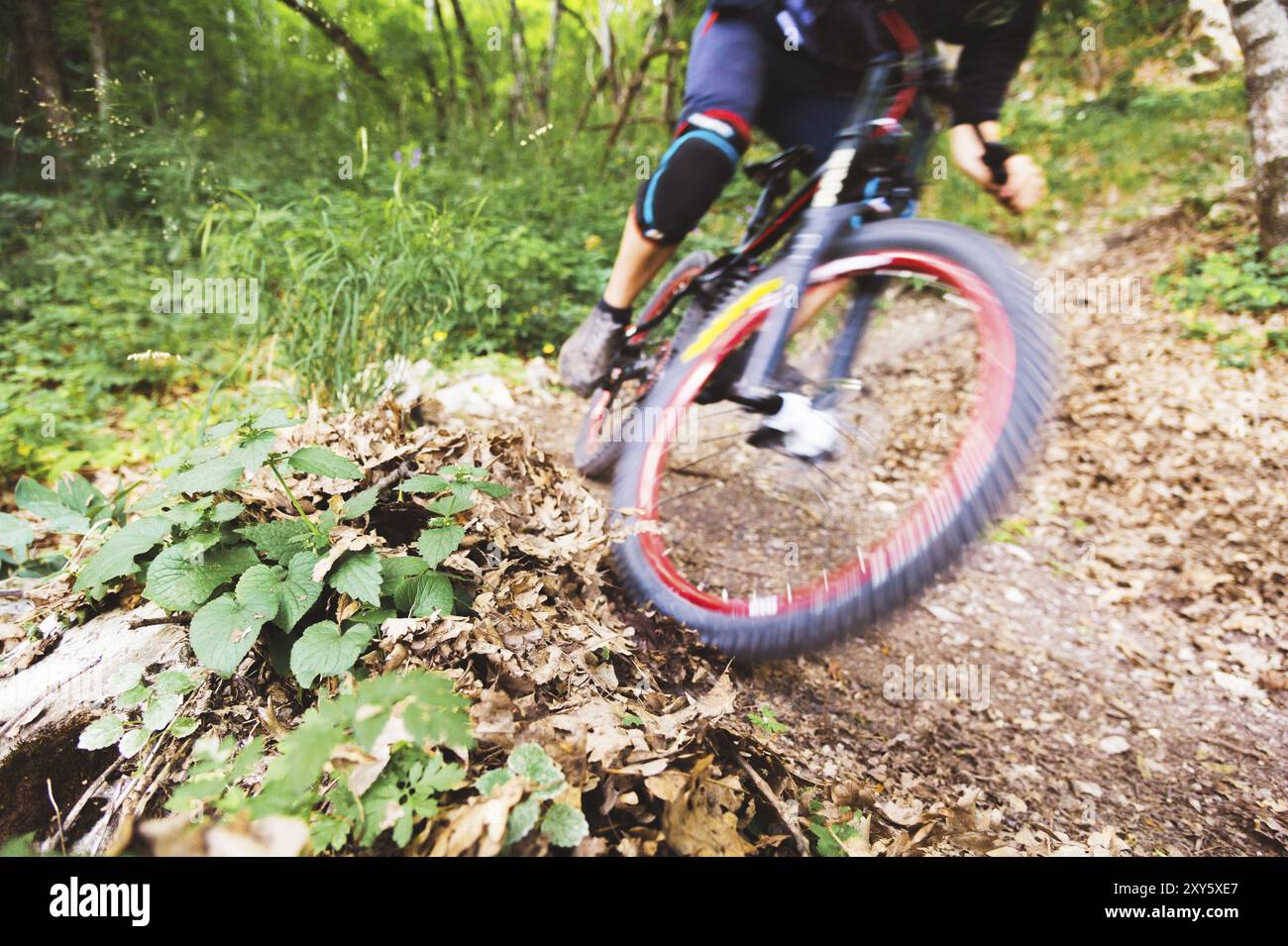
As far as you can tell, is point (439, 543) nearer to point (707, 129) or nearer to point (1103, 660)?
point (707, 129)

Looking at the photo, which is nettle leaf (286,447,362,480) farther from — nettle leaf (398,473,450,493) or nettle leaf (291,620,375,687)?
nettle leaf (291,620,375,687)

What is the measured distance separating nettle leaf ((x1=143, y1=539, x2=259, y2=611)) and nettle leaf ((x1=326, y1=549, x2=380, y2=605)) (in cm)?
16

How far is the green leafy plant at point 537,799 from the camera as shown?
0.74 meters

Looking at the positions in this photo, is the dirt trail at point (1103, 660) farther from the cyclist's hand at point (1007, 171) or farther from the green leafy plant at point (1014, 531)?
the cyclist's hand at point (1007, 171)

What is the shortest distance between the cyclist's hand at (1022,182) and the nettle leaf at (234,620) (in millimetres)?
1860

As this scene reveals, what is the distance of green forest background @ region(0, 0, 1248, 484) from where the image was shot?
103 inches

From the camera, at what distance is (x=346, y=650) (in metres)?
0.96

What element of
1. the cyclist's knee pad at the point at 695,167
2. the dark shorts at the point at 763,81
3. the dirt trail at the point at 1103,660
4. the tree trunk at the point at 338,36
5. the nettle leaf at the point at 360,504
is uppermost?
the tree trunk at the point at 338,36

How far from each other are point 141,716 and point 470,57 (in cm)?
753

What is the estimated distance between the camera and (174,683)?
101 centimetres

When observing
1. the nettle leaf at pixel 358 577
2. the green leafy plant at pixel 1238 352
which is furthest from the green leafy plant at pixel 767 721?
the green leafy plant at pixel 1238 352

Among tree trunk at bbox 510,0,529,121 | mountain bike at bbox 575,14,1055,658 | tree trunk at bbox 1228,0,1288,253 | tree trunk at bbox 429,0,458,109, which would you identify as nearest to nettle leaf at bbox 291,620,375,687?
mountain bike at bbox 575,14,1055,658

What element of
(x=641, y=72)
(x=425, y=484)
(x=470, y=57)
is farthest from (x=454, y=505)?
(x=470, y=57)

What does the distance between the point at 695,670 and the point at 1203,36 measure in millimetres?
9892
